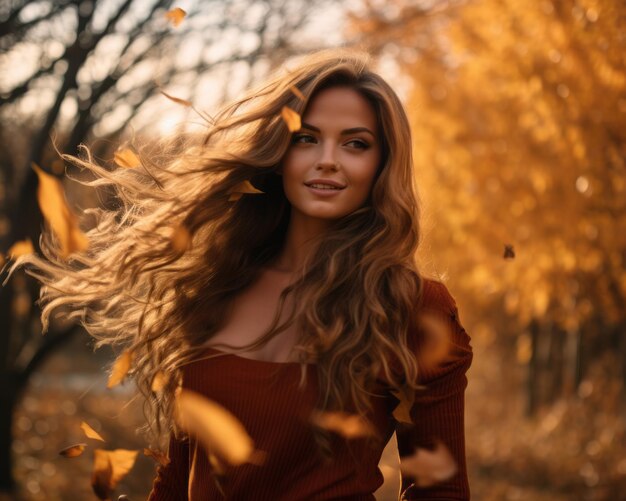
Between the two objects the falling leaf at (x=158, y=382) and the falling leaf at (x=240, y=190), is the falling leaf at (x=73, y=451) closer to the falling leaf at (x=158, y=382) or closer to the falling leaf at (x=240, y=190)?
the falling leaf at (x=158, y=382)

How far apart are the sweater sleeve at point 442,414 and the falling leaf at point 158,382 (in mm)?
815

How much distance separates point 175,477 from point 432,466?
3.12 ft

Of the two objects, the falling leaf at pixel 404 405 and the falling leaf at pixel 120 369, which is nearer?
the falling leaf at pixel 404 405

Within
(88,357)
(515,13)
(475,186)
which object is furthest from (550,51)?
(88,357)

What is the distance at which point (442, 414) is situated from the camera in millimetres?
2379

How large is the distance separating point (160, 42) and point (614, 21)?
12.1 ft

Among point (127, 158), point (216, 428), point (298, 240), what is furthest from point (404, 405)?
point (127, 158)

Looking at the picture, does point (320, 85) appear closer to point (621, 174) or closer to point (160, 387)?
point (160, 387)

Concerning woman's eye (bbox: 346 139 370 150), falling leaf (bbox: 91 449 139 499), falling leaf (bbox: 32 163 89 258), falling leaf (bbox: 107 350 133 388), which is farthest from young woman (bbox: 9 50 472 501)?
falling leaf (bbox: 32 163 89 258)

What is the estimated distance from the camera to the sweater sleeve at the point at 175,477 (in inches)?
110

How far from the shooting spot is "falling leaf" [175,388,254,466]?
2361 mm

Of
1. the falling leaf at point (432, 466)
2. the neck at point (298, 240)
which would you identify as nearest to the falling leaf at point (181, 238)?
the neck at point (298, 240)

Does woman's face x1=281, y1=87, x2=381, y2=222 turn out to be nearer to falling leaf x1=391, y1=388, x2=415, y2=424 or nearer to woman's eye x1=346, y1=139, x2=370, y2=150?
woman's eye x1=346, y1=139, x2=370, y2=150

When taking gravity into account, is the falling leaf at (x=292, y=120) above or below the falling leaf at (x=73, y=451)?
above
